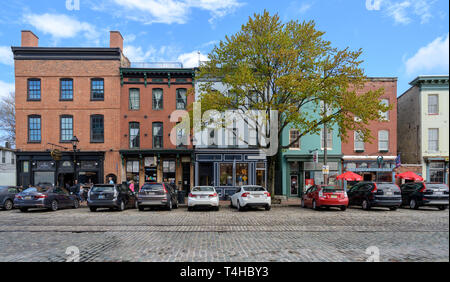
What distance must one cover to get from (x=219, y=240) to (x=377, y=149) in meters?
A: 23.0

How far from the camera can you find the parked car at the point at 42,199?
Answer: 52.8 ft

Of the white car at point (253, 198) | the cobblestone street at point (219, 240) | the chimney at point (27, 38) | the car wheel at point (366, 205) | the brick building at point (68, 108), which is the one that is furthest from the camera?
the chimney at point (27, 38)

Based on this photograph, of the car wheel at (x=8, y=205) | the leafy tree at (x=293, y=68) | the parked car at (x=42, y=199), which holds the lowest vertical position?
the car wheel at (x=8, y=205)

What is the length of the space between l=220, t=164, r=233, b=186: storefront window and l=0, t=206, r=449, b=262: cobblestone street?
13999mm

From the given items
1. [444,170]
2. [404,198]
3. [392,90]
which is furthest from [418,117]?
[404,198]

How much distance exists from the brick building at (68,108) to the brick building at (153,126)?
0.90 meters

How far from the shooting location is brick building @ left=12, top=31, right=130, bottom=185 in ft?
83.9

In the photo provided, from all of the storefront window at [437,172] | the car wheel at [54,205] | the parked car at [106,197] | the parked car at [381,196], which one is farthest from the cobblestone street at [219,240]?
the storefront window at [437,172]

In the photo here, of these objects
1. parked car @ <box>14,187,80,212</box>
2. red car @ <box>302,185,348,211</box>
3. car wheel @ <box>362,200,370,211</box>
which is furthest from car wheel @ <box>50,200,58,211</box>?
car wheel @ <box>362,200,370,211</box>

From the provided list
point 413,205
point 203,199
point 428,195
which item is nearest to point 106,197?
A: point 203,199

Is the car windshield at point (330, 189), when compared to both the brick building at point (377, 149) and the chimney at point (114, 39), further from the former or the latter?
the chimney at point (114, 39)

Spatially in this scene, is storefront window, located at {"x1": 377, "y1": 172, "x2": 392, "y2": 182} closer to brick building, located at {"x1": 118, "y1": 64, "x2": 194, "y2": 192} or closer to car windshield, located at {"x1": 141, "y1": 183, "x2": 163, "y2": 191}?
brick building, located at {"x1": 118, "y1": 64, "x2": 194, "y2": 192}

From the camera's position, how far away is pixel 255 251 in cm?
694

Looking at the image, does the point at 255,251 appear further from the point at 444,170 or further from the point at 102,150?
the point at 444,170
